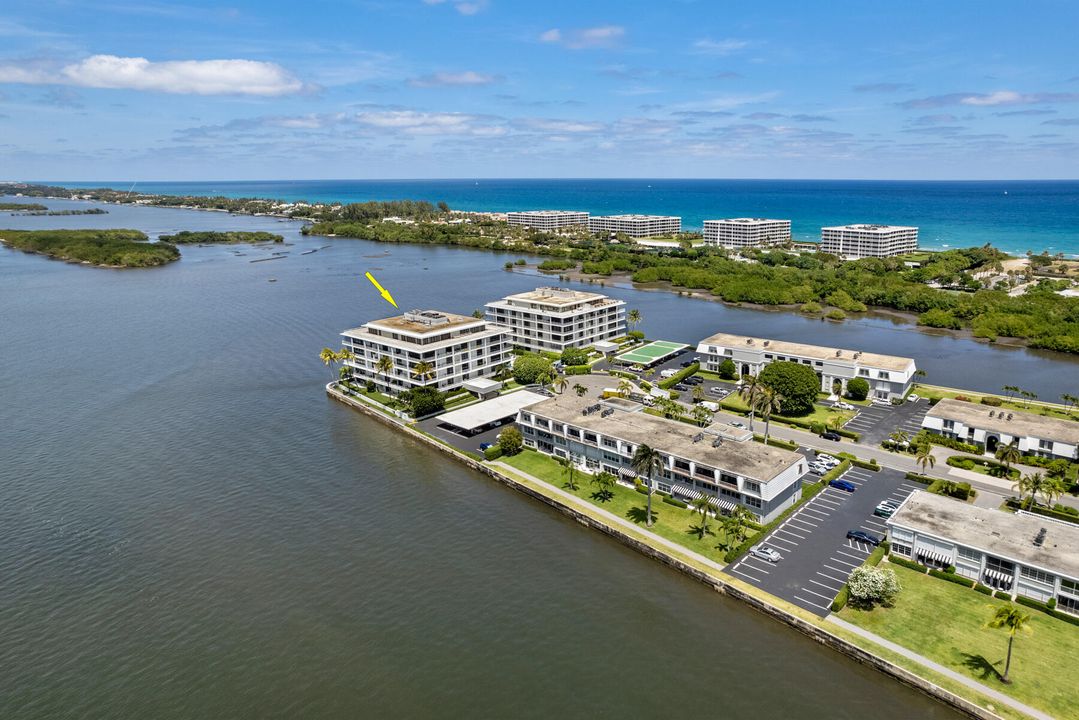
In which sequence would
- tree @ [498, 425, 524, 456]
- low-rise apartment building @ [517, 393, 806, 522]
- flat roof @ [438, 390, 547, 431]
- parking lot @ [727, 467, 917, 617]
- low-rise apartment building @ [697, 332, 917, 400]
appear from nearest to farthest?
parking lot @ [727, 467, 917, 617]
low-rise apartment building @ [517, 393, 806, 522]
tree @ [498, 425, 524, 456]
flat roof @ [438, 390, 547, 431]
low-rise apartment building @ [697, 332, 917, 400]

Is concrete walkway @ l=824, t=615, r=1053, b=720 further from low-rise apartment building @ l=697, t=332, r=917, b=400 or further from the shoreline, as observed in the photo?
low-rise apartment building @ l=697, t=332, r=917, b=400

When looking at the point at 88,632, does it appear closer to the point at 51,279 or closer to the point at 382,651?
the point at 382,651

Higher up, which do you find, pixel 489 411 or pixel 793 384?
pixel 793 384

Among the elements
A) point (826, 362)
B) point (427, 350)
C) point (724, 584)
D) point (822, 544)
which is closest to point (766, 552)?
point (822, 544)

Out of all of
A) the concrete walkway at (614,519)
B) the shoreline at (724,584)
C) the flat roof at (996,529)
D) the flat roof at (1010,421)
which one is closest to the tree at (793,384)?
the flat roof at (1010,421)

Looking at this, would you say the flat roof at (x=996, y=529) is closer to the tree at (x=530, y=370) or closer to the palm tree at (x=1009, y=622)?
the palm tree at (x=1009, y=622)

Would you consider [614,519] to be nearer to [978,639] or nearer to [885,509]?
[885,509]

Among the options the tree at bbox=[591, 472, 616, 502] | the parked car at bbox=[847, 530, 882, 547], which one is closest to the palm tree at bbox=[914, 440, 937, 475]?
the parked car at bbox=[847, 530, 882, 547]
